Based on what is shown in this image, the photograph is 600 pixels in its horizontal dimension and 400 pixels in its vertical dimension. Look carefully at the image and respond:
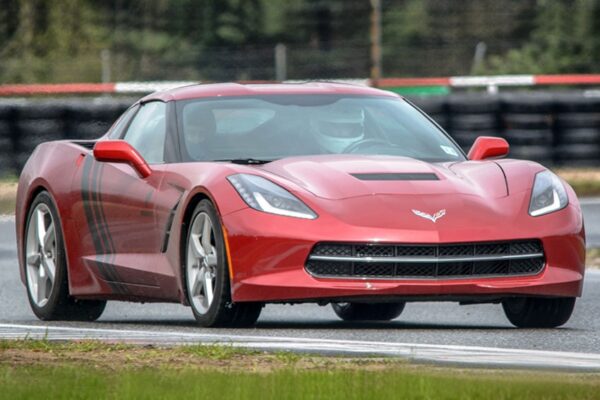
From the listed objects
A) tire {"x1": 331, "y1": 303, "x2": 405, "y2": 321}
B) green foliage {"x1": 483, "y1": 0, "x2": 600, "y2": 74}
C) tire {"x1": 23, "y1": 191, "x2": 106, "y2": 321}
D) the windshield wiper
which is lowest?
green foliage {"x1": 483, "y1": 0, "x2": 600, "y2": 74}

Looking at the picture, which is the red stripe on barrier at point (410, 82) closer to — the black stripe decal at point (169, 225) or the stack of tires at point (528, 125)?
the stack of tires at point (528, 125)

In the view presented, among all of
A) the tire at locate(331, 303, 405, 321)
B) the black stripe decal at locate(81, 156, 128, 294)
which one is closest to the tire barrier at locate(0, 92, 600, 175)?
the tire at locate(331, 303, 405, 321)

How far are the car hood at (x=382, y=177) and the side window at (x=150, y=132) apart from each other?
934 millimetres

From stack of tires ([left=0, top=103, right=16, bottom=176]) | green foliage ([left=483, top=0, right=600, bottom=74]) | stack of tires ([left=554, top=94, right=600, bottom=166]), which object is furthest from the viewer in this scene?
green foliage ([left=483, top=0, right=600, bottom=74])

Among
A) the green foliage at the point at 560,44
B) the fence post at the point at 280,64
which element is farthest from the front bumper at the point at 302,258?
the green foliage at the point at 560,44

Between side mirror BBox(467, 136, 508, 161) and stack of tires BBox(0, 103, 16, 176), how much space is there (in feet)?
38.3

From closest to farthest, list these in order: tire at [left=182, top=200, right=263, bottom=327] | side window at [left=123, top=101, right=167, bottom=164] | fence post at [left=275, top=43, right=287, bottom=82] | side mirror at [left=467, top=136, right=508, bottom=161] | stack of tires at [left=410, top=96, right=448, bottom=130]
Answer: tire at [left=182, top=200, right=263, bottom=327] < side mirror at [left=467, top=136, right=508, bottom=161] < side window at [left=123, top=101, right=167, bottom=164] < stack of tires at [left=410, top=96, right=448, bottom=130] < fence post at [left=275, top=43, right=287, bottom=82]

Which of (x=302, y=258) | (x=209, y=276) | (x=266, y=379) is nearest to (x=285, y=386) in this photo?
(x=266, y=379)

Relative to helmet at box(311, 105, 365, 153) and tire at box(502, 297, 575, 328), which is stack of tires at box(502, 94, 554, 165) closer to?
helmet at box(311, 105, 365, 153)

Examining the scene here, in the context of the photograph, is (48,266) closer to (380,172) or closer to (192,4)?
(380,172)

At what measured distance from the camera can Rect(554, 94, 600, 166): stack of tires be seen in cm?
2117

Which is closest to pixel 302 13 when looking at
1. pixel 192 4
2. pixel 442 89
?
pixel 192 4

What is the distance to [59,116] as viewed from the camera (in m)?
20.2

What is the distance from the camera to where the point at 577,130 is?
21.2 m
